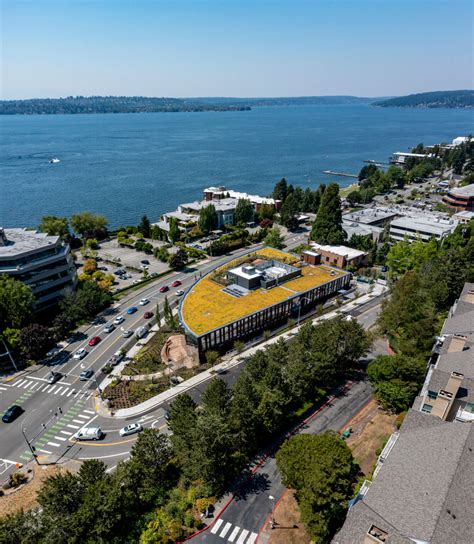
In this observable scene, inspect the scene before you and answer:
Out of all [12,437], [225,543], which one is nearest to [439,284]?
[225,543]

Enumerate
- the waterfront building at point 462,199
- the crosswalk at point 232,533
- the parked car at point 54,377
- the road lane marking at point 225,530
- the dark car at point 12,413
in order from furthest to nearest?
the waterfront building at point 462,199 < the parked car at point 54,377 < the dark car at point 12,413 < the road lane marking at point 225,530 < the crosswalk at point 232,533

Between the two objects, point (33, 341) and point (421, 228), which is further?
point (421, 228)

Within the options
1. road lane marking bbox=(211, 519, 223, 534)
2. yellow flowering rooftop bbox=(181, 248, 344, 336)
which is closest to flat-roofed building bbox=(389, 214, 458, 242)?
yellow flowering rooftop bbox=(181, 248, 344, 336)

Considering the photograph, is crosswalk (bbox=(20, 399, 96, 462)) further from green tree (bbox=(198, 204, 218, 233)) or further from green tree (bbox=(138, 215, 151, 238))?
green tree (bbox=(198, 204, 218, 233))

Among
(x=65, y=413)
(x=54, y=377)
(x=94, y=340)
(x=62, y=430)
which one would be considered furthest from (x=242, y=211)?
(x=62, y=430)

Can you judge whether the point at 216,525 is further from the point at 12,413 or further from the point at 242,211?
the point at 242,211

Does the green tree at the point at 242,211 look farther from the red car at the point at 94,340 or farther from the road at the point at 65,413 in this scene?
the red car at the point at 94,340

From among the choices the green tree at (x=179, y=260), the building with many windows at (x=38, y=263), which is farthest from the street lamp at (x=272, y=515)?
the green tree at (x=179, y=260)
